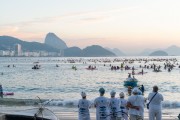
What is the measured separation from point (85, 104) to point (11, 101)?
71.3 ft

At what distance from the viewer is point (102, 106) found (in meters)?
14.4

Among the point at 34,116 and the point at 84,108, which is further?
the point at 84,108

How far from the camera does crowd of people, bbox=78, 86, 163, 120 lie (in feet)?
45.7

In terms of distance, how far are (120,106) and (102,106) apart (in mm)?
1197

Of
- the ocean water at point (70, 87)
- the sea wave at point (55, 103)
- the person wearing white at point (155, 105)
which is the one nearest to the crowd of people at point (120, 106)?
the person wearing white at point (155, 105)

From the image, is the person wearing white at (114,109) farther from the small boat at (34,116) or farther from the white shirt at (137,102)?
the small boat at (34,116)

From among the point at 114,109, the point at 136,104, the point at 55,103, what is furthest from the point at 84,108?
the point at 55,103

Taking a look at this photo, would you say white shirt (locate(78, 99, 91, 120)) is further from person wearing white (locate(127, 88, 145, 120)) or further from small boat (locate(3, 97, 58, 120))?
small boat (locate(3, 97, 58, 120))

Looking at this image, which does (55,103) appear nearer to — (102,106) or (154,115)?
(154,115)

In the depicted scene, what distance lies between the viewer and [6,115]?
12062 mm

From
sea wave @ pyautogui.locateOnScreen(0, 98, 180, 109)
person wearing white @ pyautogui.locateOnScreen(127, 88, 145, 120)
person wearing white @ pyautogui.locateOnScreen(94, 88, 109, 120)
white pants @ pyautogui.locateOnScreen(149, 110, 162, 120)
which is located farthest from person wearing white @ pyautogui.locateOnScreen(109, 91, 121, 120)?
sea wave @ pyautogui.locateOnScreen(0, 98, 180, 109)

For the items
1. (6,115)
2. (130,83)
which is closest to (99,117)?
(6,115)

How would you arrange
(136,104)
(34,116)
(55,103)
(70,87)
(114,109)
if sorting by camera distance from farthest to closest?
(70,87), (55,103), (114,109), (136,104), (34,116)

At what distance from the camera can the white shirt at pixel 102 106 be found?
1435 centimetres
